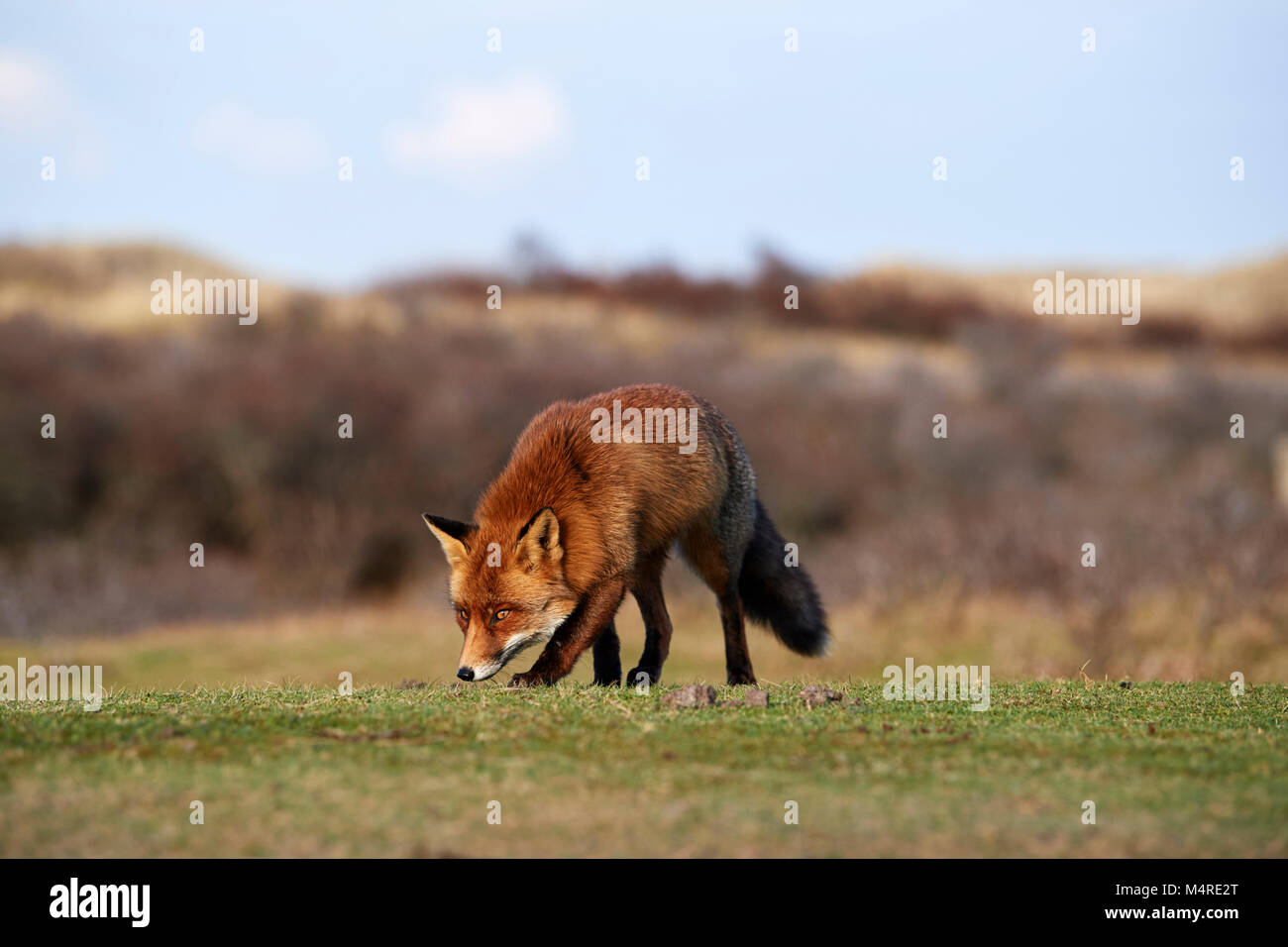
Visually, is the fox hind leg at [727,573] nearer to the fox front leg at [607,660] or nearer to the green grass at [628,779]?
the fox front leg at [607,660]

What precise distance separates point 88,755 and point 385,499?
41.3m

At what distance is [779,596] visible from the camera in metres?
11.7

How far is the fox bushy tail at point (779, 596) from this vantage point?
11.7 m

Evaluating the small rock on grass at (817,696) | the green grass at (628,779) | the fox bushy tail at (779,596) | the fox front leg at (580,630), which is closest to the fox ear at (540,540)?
the fox front leg at (580,630)

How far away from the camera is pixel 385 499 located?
4766cm

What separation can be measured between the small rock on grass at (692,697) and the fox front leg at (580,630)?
134 cm

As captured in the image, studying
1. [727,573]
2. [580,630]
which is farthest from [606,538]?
[727,573]

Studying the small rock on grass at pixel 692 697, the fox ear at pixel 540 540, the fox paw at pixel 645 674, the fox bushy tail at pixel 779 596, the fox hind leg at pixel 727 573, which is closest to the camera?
the small rock on grass at pixel 692 697

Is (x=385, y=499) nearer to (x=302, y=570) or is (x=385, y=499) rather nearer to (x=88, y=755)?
(x=302, y=570)

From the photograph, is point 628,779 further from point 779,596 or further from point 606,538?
point 779,596

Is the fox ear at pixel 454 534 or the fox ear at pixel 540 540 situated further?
the fox ear at pixel 454 534

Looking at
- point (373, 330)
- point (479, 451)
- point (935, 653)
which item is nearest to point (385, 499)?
point (479, 451)

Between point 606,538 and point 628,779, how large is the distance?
3.25 metres

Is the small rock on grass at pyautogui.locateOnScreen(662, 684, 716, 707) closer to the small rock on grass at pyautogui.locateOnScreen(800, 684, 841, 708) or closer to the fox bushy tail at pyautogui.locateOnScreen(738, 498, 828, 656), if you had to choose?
the small rock on grass at pyautogui.locateOnScreen(800, 684, 841, 708)
